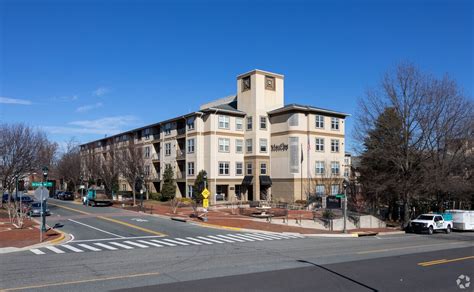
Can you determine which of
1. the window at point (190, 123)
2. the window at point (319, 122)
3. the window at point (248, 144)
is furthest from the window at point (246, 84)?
the window at point (319, 122)

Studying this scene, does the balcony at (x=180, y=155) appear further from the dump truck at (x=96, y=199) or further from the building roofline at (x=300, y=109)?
the building roofline at (x=300, y=109)

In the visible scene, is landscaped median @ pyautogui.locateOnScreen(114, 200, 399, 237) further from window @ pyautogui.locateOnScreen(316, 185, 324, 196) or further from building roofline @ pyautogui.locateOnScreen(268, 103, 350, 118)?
building roofline @ pyautogui.locateOnScreen(268, 103, 350, 118)

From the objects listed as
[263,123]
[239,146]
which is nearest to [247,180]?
[239,146]

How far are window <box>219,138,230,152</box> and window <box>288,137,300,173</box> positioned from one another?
8.26m

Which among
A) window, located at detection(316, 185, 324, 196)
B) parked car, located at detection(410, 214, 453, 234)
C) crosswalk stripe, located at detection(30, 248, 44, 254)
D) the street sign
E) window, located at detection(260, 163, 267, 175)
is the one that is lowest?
parked car, located at detection(410, 214, 453, 234)

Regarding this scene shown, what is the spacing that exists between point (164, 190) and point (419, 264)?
43.4m

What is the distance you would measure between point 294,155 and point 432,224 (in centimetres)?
1957

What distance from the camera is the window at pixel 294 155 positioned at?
51.3 metres

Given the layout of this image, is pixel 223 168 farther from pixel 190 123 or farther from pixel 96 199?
pixel 96 199

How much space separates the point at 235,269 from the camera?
1466cm

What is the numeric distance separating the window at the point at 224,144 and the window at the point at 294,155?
826cm

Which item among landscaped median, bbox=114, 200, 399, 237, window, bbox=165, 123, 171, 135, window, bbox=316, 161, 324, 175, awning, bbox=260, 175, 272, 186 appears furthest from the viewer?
window, bbox=165, 123, 171, 135

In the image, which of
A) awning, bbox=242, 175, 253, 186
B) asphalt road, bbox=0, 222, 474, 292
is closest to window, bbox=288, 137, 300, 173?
awning, bbox=242, 175, 253, 186

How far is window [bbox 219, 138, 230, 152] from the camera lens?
2103 inches
